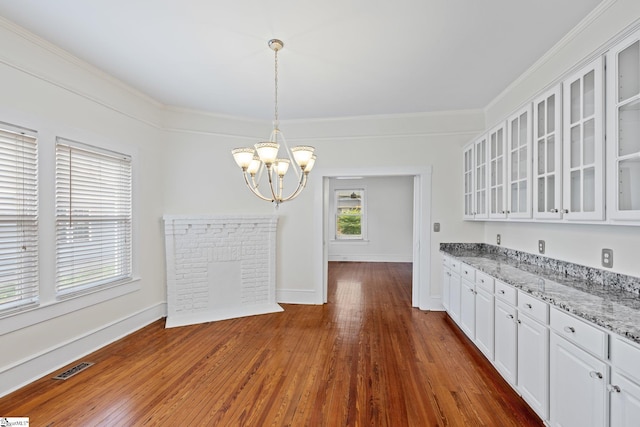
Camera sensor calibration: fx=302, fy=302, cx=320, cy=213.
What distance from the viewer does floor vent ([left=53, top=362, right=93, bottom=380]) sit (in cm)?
262

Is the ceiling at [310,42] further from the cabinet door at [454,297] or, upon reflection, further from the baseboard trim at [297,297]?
the baseboard trim at [297,297]

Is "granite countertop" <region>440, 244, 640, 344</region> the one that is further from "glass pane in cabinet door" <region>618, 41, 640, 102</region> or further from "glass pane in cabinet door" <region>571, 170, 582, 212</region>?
"glass pane in cabinet door" <region>618, 41, 640, 102</region>

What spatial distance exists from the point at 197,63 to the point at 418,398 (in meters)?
3.59

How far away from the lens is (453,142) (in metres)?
4.46

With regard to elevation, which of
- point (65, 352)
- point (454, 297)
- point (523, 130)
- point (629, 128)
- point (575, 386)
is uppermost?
point (523, 130)

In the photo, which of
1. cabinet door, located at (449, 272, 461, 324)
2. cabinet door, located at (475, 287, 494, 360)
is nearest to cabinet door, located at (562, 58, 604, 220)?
cabinet door, located at (475, 287, 494, 360)

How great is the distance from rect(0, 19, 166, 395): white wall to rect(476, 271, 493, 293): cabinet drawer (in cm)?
393

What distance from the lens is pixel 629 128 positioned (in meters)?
1.71

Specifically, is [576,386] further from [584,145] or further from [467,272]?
[467,272]

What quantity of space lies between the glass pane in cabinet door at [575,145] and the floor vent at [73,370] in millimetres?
4387

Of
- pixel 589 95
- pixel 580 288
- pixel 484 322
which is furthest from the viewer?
pixel 484 322

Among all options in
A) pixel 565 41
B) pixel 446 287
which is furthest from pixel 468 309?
pixel 565 41

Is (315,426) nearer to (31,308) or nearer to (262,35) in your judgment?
(31,308)

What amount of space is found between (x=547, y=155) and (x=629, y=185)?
766 mm
